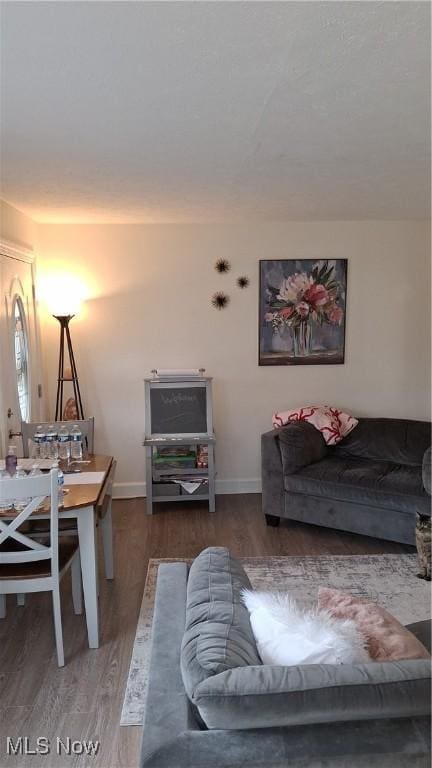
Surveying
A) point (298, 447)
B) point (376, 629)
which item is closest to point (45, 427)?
point (298, 447)

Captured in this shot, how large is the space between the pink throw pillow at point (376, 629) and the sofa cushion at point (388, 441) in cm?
286

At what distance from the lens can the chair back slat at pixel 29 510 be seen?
2.44 meters

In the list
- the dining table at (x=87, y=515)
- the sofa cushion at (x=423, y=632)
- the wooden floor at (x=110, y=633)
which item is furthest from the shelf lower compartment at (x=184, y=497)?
the sofa cushion at (x=423, y=632)

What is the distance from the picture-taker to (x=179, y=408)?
15.7 feet

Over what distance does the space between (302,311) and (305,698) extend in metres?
3.97

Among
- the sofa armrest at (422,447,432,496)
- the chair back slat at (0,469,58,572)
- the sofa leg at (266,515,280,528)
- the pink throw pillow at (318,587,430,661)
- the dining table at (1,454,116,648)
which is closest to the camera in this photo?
the pink throw pillow at (318,587,430,661)

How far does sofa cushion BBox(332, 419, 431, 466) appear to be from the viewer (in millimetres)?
4492

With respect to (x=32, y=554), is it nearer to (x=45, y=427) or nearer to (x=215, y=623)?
(x=45, y=427)

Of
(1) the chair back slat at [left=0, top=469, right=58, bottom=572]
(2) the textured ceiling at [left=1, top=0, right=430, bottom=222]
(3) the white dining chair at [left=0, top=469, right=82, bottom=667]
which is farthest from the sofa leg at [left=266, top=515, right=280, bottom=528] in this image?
(2) the textured ceiling at [left=1, top=0, right=430, bottom=222]

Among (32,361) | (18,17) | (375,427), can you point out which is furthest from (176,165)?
(375,427)

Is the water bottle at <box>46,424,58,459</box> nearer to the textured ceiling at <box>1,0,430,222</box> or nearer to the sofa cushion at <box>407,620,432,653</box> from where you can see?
the textured ceiling at <box>1,0,430,222</box>

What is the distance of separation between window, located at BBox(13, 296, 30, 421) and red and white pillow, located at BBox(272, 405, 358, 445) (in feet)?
6.54

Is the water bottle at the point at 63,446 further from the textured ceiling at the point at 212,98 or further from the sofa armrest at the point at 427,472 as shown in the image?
the sofa armrest at the point at 427,472

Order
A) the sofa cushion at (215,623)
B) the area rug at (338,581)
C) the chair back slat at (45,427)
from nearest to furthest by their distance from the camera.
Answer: the sofa cushion at (215,623)
the area rug at (338,581)
the chair back slat at (45,427)
